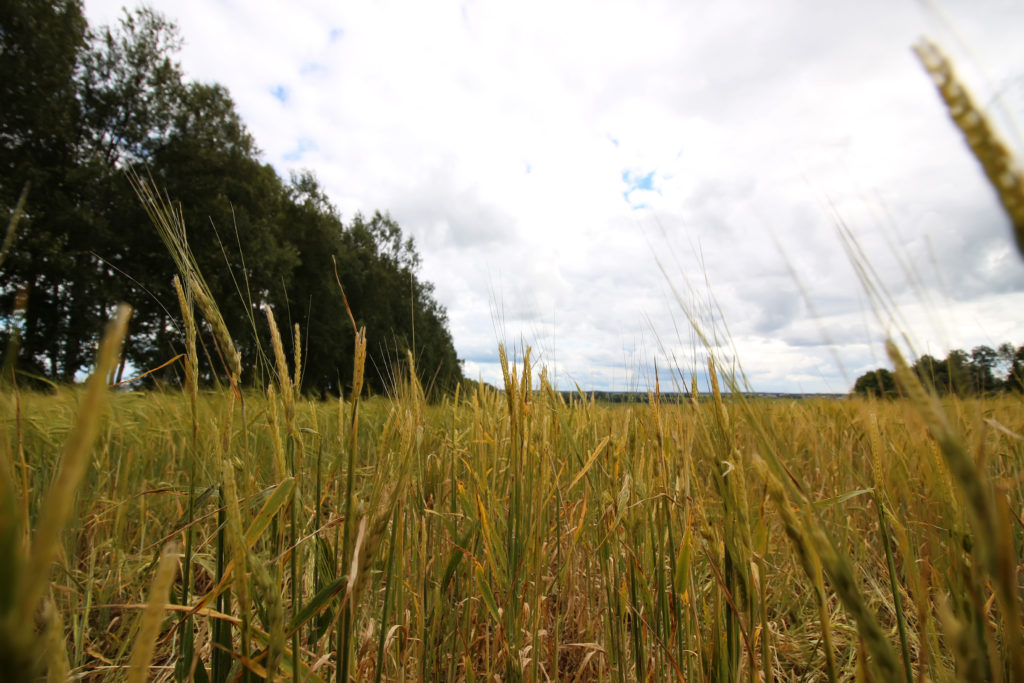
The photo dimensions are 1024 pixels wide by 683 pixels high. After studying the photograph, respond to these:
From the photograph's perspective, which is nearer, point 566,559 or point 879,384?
point 879,384

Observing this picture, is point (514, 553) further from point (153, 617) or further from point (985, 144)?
point (985, 144)

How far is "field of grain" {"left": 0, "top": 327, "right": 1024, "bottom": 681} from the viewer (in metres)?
0.48

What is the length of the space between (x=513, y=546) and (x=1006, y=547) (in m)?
1.04

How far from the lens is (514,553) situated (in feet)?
4.02

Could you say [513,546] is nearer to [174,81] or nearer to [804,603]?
[804,603]

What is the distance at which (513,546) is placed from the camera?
1246 mm

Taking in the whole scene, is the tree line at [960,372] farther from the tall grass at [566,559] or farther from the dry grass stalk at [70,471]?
the dry grass stalk at [70,471]

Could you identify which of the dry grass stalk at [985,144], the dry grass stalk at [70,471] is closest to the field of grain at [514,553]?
the dry grass stalk at [70,471]

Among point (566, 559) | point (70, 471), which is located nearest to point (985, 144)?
point (70, 471)

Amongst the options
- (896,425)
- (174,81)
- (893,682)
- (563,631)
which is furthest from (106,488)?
(174,81)

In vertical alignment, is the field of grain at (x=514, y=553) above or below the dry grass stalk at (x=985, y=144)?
below

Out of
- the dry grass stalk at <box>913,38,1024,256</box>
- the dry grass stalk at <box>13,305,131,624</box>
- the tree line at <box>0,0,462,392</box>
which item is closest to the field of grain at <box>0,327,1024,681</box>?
the dry grass stalk at <box>13,305,131,624</box>

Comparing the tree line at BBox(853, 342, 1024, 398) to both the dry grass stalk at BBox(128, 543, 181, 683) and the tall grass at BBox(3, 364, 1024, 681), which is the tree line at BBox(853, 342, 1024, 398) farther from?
the dry grass stalk at BBox(128, 543, 181, 683)

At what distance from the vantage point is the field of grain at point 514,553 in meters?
0.48
